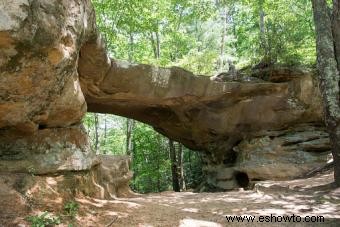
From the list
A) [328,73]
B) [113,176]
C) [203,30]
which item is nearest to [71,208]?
[113,176]

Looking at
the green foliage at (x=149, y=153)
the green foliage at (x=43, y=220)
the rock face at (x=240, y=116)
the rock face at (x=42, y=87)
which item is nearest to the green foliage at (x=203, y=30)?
the rock face at (x=240, y=116)

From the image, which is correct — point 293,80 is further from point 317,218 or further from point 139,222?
point 139,222

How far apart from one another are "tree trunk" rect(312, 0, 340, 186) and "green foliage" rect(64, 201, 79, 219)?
5.88m

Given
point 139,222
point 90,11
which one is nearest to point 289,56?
point 90,11

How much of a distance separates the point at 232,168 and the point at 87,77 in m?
7.74

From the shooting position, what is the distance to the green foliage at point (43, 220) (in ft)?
15.4

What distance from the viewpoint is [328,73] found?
25.5 ft

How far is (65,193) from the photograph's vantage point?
6.04m

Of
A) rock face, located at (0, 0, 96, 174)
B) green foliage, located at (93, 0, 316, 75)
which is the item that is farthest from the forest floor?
green foliage, located at (93, 0, 316, 75)

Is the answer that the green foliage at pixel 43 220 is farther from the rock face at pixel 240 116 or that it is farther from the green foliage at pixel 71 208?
the rock face at pixel 240 116

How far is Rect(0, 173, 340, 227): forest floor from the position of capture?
18.6 feet

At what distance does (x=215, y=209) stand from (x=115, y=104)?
6.78 meters

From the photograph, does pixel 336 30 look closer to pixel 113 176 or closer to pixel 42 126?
pixel 113 176

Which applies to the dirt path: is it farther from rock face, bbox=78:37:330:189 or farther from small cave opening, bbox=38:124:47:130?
rock face, bbox=78:37:330:189
